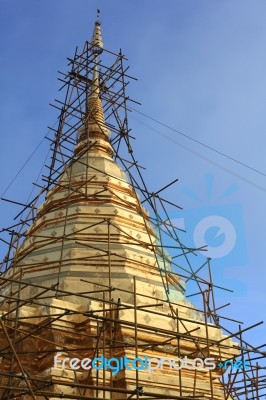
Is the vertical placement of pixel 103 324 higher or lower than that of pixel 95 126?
lower

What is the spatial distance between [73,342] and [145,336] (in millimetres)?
1588

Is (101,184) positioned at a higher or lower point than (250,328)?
higher

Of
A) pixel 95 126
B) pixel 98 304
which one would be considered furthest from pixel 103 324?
pixel 95 126

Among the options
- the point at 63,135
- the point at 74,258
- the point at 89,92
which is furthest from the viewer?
the point at 89,92

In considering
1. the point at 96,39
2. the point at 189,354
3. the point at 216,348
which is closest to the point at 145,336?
the point at 189,354

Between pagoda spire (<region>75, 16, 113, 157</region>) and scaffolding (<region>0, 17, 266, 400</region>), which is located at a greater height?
pagoda spire (<region>75, 16, 113, 157</region>)

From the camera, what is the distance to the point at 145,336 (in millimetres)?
11766

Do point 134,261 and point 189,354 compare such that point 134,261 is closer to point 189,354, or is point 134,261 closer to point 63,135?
point 189,354

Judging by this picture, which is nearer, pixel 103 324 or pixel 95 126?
pixel 103 324

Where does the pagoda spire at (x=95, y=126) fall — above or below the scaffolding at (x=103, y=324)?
above

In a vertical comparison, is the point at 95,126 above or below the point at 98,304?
above

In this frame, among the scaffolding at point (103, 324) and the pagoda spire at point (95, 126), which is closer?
the scaffolding at point (103, 324)

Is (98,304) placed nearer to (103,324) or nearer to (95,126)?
(103,324)

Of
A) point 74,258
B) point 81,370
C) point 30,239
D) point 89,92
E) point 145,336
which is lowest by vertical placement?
point 81,370
